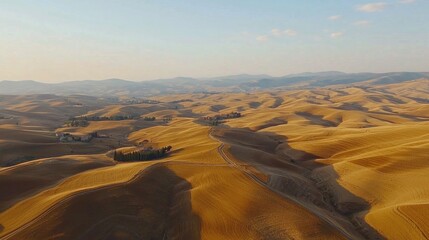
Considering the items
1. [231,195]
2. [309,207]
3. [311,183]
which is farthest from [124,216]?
[311,183]

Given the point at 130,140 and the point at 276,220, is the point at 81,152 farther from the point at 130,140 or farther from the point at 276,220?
the point at 276,220

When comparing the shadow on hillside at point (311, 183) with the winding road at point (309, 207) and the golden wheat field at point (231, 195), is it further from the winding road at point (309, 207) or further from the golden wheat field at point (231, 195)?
the winding road at point (309, 207)

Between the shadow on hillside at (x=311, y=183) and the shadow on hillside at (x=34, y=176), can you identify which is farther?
the shadow on hillside at (x=34, y=176)

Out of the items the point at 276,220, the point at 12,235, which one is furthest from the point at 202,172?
the point at 12,235

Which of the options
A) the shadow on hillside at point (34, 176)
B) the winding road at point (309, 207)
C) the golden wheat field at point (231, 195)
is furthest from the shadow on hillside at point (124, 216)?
the shadow on hillside at point (34, 176)

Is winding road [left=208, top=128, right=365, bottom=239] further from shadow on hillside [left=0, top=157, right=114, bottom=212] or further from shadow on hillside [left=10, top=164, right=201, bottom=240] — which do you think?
shadow on hillside [left=0, top=157, right=114, bottom=212]

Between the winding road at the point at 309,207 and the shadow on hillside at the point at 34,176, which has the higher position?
the shadow on hillside at the point at 34,176

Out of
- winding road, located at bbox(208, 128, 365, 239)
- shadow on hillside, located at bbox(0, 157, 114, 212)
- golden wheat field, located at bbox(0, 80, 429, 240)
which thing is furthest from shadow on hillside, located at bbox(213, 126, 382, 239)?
shadow on hillside, located at bbox(0, 157, 114, 212)

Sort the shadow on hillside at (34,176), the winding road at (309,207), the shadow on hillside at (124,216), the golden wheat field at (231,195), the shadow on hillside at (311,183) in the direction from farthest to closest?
1. the shadow on hillside at (34,176)
2. the shadow on hillside at (311,183)
3. the golden wheat field at (231,195)
4. the shadow on hillside at (124,216)
5. the winding road at (309,207)
